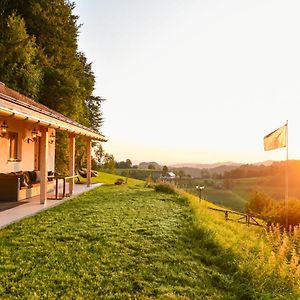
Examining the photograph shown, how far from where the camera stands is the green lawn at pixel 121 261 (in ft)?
14.3

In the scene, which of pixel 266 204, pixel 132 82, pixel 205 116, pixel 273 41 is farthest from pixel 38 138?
pixel 266 204

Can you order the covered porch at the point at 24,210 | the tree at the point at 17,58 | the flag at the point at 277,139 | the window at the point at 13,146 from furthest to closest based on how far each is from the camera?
1. the tree at the point at 17,58
2. the flag at the point at 277,139
3. the window at the point at 13,146
4. the covered porch at the point at 24,210

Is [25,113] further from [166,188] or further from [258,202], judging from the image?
[258,202]

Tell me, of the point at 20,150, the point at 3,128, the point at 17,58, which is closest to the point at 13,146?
the point at 20,150

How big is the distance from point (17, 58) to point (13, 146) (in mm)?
8960

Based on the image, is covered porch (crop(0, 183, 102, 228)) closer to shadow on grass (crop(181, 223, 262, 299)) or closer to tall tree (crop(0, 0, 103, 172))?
shadow on grass (crop(181, 223, 262, 299))

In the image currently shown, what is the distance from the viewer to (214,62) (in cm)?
1792

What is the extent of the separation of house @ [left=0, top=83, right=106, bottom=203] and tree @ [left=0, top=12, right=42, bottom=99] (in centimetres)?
566

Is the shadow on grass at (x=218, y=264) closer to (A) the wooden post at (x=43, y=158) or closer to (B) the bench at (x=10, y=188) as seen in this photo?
(A) the wooden post at (x=43, y=158)

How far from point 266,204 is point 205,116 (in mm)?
8893

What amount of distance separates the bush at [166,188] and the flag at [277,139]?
4514 mm

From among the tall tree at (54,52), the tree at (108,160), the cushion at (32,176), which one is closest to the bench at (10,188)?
the cushion at (32,176)

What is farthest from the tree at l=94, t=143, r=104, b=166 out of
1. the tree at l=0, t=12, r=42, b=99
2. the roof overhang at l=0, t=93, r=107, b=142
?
the roof overhang at l=0, t=93, r=107, b=142

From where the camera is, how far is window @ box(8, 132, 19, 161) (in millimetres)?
11488
